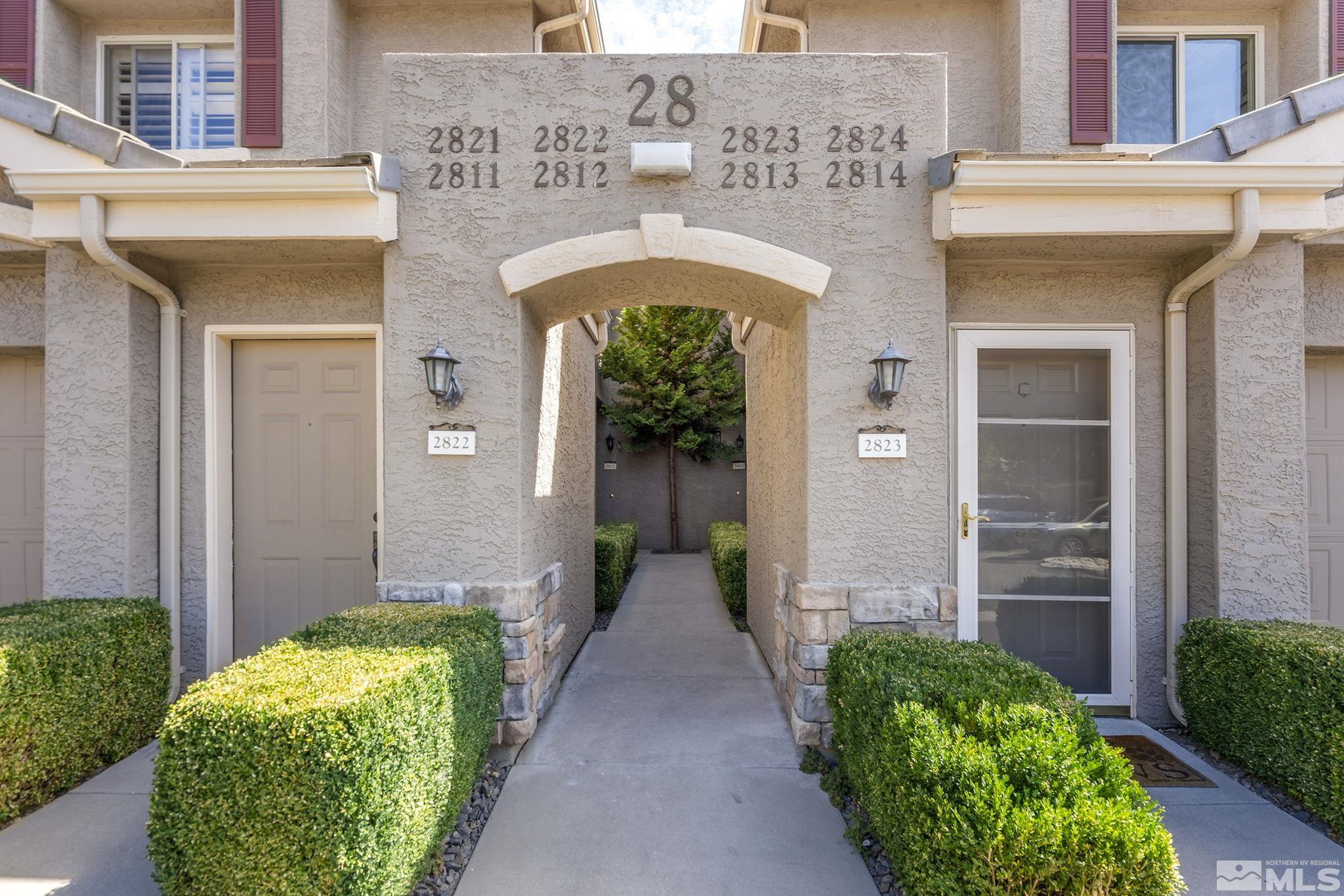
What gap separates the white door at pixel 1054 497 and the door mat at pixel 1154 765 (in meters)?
0.33

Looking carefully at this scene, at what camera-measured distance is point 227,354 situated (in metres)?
4.40

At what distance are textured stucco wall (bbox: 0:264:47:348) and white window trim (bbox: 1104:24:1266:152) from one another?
8899 mm

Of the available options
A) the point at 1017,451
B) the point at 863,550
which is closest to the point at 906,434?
the point at 863,550

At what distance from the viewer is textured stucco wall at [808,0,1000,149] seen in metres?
5.49

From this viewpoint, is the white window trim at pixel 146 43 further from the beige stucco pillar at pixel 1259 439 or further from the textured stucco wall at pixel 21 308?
the beige stucco pillar at pixel 1259 439

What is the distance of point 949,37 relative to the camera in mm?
5500

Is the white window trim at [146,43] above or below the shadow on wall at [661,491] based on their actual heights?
above

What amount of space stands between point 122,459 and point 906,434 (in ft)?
17.0

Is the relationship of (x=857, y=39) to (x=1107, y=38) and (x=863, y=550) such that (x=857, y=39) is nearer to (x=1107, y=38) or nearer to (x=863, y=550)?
(x=1107, y=38)

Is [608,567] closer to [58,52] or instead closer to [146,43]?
[146,43]

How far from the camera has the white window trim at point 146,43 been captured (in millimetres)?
5535

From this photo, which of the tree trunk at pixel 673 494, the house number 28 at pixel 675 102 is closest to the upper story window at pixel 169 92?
the house number 28 at pixel 675 102

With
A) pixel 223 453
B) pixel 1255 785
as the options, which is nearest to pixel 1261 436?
pixel 1255 785

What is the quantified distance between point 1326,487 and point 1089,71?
13.0 ft
